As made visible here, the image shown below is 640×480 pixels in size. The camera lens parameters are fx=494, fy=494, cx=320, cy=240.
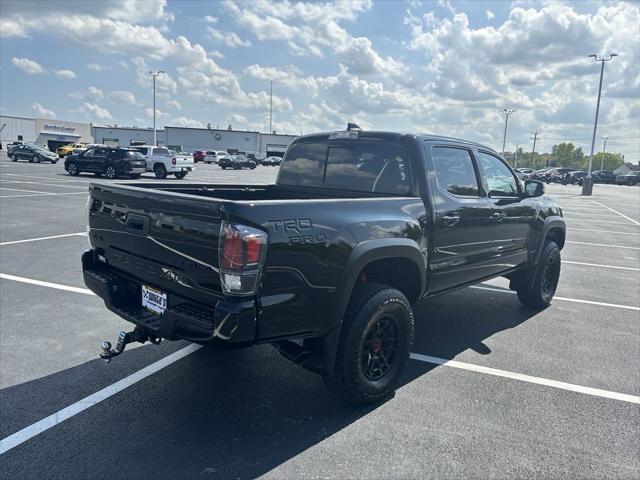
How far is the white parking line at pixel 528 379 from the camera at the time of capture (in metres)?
3.89

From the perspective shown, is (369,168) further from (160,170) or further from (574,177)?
(574,177)

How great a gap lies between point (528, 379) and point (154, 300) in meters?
3.07

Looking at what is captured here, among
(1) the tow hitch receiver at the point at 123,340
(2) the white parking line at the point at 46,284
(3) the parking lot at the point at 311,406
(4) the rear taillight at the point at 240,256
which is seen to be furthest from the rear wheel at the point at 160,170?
(4) the rear taillight at the point at 240,256

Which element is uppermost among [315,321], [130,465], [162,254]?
[162,254]

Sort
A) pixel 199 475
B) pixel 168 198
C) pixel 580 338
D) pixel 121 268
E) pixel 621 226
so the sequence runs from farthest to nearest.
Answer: pixel 621 226 < pixel 580 338 < pixel 121 268 < pixel 168 198 < pixel 199 475

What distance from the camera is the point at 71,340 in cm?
460

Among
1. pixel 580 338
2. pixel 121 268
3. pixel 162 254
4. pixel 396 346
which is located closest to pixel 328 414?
pixel 396 346

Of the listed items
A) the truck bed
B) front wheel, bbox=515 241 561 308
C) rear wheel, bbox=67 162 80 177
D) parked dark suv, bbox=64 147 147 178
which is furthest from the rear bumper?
rear wheel, bbox=67 162 80 177

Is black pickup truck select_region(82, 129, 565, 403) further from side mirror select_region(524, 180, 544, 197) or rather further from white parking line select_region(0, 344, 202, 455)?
side mirror select_region(524, 180, 544, 197)

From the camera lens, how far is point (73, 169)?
2773 cm

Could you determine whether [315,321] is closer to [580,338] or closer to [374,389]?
[374,389]

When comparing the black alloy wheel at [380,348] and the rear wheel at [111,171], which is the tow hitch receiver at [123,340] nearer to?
the black alloy wheel at [380,348]

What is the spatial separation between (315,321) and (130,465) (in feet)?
4.43

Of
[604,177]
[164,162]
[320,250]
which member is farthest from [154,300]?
[604,177]
